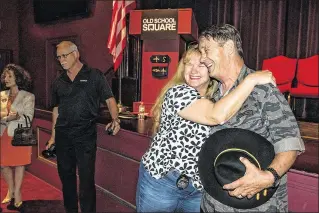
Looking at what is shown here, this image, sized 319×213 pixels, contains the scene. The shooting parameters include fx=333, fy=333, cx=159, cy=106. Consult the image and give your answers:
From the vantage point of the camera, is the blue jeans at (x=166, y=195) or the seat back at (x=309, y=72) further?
the seat back at (x=309, y=72)

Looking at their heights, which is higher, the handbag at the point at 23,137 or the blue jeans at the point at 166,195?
the blue jeans at the point at 166,195

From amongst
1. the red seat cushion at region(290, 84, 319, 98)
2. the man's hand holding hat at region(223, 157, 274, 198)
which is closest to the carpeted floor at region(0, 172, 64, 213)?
the man's hand holding hat at region(223, 157, 274, 198)

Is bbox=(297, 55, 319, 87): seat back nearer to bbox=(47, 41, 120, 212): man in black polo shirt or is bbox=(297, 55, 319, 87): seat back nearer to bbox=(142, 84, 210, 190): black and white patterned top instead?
bbox=(47, 41, 120, 212): man in black polo shirt

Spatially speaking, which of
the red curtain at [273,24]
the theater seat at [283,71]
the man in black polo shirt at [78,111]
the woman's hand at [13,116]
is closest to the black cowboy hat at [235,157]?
the man in black polo shirt at [78,111]

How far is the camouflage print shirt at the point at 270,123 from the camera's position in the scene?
0.94 meters

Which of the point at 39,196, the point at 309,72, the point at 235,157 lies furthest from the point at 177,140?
the point at 309,72

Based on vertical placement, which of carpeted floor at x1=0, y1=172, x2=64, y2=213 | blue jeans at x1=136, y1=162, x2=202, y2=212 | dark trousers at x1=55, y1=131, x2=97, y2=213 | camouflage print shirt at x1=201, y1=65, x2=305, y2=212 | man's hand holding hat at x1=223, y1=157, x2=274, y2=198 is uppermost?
camouflage print shirt at x1=201, y1=65, x2=305, y2=212

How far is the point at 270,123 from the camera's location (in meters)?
0.97

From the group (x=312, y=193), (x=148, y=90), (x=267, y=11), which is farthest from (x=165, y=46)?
(x=312, y=193)

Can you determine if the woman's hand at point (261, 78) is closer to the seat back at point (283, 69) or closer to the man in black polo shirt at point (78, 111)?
the man in black polo shirt at point (78, 111)

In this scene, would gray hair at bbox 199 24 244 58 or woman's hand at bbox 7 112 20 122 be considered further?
woman's hand at bbox 7 112 20 122

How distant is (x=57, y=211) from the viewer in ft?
9.68

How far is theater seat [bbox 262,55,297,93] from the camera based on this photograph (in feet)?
15.3

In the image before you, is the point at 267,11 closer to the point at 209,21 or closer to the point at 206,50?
the point at 209,21
